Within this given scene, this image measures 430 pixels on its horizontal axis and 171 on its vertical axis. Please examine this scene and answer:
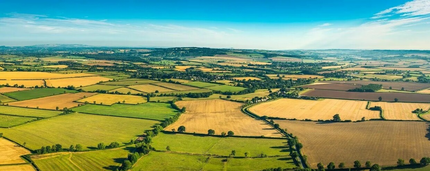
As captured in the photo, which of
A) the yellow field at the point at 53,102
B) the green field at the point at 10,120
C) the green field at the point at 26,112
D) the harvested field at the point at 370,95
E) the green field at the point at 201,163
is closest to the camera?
the green field at the point at 201,163

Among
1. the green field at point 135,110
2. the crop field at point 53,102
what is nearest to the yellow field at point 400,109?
the green field at point 135,110

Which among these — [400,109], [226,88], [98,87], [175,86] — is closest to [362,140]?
[400,109]

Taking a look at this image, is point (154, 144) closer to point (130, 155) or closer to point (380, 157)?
point (130, 155)

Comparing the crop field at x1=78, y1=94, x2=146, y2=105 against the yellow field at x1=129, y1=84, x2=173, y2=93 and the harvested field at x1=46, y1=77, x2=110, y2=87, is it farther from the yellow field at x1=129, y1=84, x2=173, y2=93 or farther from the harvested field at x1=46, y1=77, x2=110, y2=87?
the harvested field at x1=46, y1=77, x2=110, y2=87

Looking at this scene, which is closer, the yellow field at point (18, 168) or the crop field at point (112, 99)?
the yellow field at point (18, 168)

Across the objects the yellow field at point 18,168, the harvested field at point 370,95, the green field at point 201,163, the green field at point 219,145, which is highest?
the harvested field at point 370,95

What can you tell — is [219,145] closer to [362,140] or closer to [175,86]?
[362,140]

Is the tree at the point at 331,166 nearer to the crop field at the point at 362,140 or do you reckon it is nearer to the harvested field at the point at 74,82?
the crop field at the point at 362,140
